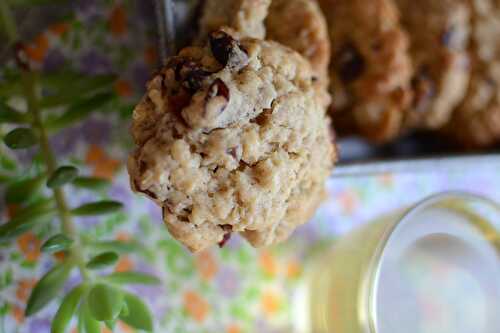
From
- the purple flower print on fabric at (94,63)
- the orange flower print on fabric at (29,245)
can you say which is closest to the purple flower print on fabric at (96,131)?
the purple flower print on fabric at (94,63)

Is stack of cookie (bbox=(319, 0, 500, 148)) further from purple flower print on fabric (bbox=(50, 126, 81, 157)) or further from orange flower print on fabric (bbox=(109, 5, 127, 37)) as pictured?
purple flower print on fabric (bbox=(50, 126, 81, 157))

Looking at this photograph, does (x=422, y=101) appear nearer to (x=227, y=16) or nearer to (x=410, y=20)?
(x=410, y=20)

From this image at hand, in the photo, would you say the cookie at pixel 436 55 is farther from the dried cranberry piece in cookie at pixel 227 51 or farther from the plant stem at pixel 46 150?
the plant stem at pixel 46 150

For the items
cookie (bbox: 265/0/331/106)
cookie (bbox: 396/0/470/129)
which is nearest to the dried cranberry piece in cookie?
cookie (bbox: 265/0/331/106)

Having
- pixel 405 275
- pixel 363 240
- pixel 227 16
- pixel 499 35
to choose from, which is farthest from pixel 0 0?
pixel 499 35

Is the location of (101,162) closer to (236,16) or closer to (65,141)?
(65,141)
